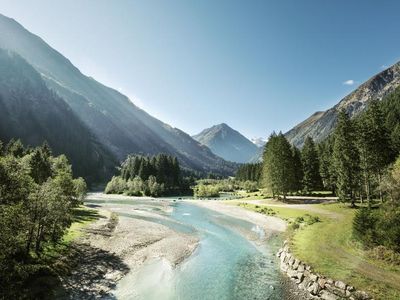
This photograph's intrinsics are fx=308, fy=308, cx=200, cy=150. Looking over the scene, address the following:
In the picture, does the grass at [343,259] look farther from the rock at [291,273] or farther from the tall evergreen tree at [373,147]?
the tall evergreen tree at [373,147]

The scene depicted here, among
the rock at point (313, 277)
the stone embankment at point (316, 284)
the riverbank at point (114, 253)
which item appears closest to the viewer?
the stone embankment at point (316, 284)

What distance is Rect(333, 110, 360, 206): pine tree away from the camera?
216 feet

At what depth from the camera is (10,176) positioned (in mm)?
23750

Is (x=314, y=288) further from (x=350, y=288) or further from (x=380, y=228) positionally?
(x=380, y=228)

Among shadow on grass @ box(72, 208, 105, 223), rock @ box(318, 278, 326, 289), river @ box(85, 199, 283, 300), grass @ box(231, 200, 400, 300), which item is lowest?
river @ box(85, 199, 283, 300)

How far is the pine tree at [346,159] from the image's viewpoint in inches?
2586

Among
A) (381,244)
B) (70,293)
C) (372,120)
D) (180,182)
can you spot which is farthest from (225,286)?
(180,182)

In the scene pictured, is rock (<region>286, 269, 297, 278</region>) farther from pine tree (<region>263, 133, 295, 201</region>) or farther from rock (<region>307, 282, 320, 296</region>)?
pine tree (<region>263, 133, 295, 201</region>)

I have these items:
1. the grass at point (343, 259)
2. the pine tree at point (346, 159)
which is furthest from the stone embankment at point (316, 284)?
the pine tree at point (346, 159)

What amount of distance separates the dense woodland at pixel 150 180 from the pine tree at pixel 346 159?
315 feet

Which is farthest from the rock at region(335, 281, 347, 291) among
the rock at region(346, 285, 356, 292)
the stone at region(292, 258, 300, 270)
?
the stone at region(292, 258, 300, 270)

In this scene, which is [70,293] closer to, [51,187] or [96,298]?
[96,298]

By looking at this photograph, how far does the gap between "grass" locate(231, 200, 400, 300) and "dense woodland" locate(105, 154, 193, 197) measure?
10844 centimetres

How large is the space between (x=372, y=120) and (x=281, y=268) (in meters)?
44.5
